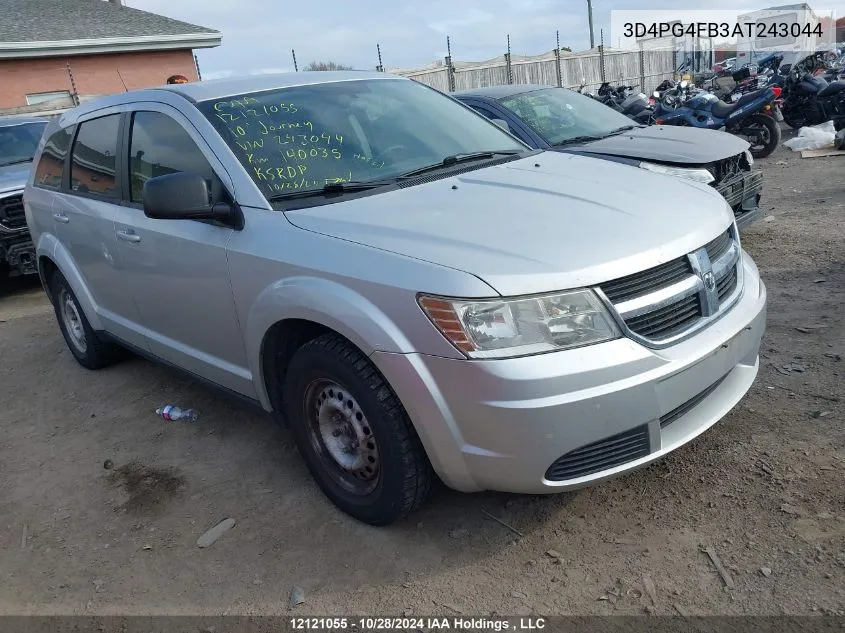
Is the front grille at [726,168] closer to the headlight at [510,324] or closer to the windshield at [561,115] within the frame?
the windshield at [561,115]

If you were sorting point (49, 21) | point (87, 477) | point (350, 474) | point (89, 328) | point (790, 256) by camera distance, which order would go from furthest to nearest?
point (49, 21) < point (790, 256) < point (89, 328) < point (87, 477) < point (350, 474)

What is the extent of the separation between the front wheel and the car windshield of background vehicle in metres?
8.53

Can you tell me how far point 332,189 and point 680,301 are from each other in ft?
5.01

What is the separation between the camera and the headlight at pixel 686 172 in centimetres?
586

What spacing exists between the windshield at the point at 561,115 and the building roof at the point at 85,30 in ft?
53.5

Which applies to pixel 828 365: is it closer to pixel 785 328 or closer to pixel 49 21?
pixel 785 328

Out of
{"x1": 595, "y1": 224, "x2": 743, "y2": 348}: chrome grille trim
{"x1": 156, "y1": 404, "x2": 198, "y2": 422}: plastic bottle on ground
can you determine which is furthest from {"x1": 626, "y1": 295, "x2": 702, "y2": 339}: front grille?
{"x1": 156, "y1": 404, "x2": 198, "y2": 422}: plastic bottle on ground

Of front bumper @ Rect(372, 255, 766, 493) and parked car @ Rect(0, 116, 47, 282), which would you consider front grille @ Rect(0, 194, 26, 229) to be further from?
front bumper @ Rect(372, 255, 766, 493)

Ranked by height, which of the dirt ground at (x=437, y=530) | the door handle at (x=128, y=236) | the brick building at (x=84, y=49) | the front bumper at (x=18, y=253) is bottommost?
the dirt ground at (x=437, y=530)

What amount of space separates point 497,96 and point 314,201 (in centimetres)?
448

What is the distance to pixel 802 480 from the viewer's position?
2.96m

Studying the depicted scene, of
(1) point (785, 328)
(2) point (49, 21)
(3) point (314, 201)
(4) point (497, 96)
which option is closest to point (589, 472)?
(3) point (314, 201)

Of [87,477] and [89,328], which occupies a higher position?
[89,328]

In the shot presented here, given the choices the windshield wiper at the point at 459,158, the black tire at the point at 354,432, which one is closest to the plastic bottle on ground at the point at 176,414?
the black tire at the point at 354,432
